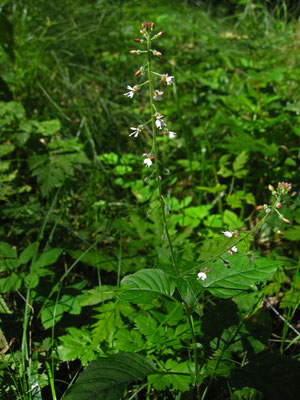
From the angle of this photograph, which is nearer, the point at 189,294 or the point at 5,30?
the point at 189,294

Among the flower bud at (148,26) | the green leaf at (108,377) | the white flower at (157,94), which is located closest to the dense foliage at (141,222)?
the green leaf at (108,377)

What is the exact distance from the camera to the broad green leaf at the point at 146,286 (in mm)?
1121

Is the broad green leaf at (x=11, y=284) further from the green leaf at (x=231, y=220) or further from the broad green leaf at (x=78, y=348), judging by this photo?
the green leaf at (x=231, y=220)

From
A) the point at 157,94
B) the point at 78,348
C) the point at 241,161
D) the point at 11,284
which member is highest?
the point at 157,94

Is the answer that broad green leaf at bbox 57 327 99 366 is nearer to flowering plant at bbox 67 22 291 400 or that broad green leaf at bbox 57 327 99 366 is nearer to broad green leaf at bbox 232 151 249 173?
flowering plant at bbox 67 22 291 400

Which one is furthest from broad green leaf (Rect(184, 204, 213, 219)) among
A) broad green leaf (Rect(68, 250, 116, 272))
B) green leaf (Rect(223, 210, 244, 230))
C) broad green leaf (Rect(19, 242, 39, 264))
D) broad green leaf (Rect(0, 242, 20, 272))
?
broad green leaf (Rect(0, 242, 20, 272))

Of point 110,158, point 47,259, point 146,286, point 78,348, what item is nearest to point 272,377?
point 146,286

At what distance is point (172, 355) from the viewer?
149 centimetres

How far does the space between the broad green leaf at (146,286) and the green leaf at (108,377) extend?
21 cm

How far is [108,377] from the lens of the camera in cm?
101

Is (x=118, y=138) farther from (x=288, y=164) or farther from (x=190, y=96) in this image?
(x=288, y=164)

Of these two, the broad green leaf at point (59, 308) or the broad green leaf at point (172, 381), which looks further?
the broad green leaf at point (59, 308)

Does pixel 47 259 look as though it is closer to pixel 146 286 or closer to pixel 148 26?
pixel 146 286

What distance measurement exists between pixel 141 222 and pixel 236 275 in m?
0.95
